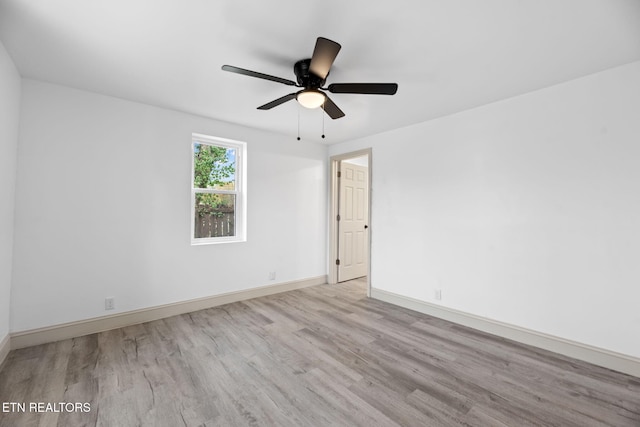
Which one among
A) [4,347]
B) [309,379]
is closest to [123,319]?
[4,347]

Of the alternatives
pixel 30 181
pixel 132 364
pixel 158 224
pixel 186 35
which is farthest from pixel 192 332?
pixel 186 35

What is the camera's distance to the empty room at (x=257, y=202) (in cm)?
174

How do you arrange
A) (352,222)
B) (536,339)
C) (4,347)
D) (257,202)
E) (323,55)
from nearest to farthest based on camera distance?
1. (323,55)
2. (4,347)
3. (536,339)
4. (257,202)
5. (352,222)

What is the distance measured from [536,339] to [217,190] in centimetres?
398

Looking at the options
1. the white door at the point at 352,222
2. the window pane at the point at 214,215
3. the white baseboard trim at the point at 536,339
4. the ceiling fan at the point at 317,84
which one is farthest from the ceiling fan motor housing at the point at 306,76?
the white baseboard trim at the point at 536,339

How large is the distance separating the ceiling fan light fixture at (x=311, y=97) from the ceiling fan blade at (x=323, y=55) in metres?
0.12

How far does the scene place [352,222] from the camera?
16.8ft

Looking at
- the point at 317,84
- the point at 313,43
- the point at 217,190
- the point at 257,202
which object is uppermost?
the point at 313,43

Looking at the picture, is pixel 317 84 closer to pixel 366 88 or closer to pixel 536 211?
pixel 366 88

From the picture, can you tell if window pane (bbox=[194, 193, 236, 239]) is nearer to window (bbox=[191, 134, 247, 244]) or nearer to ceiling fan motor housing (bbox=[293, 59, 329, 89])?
window (bbox=[191, 134, 247, 244])

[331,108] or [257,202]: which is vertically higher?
[331,108]

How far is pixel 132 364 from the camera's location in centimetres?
221

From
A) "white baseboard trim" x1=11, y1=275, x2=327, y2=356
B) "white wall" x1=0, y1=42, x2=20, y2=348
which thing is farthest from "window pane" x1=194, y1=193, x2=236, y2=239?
"white wall" x1=0, y1=42, x2=20, y2=348

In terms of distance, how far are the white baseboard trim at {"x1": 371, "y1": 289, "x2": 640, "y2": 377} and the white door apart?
146 centimetres
